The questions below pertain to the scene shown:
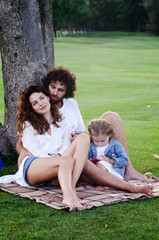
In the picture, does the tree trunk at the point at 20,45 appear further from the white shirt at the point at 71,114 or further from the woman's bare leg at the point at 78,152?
the woman's bare leg at the point at 78,152

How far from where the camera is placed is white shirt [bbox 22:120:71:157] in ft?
15.7

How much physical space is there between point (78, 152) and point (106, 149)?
77 centimetres

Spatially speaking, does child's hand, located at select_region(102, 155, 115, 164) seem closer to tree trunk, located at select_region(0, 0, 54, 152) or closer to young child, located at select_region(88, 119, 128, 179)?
young child, located at select_region(88, 119, 128, 179)

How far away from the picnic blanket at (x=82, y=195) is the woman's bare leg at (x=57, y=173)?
0.11 metres

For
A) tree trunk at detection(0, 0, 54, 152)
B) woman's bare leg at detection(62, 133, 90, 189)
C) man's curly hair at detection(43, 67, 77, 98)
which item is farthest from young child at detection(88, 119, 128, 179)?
tree trunk at detection(0, 0, 54, 152)

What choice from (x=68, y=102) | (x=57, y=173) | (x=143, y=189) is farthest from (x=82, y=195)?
(x=68, y=102)

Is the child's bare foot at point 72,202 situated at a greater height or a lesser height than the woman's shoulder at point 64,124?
lesser

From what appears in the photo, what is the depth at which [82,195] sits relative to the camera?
4.45 meters

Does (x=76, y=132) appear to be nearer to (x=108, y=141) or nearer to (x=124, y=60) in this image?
(x=108, y=141)

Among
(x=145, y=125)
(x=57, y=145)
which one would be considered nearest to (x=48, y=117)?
(x=57, y=145)

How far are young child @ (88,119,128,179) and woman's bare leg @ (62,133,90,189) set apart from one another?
494 mm

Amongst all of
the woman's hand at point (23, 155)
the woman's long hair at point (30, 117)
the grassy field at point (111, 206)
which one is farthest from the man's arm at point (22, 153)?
the grassy field at point (111, 206)

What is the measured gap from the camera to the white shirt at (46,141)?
4781 millimetres

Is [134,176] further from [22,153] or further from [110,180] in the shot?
[22,153]
